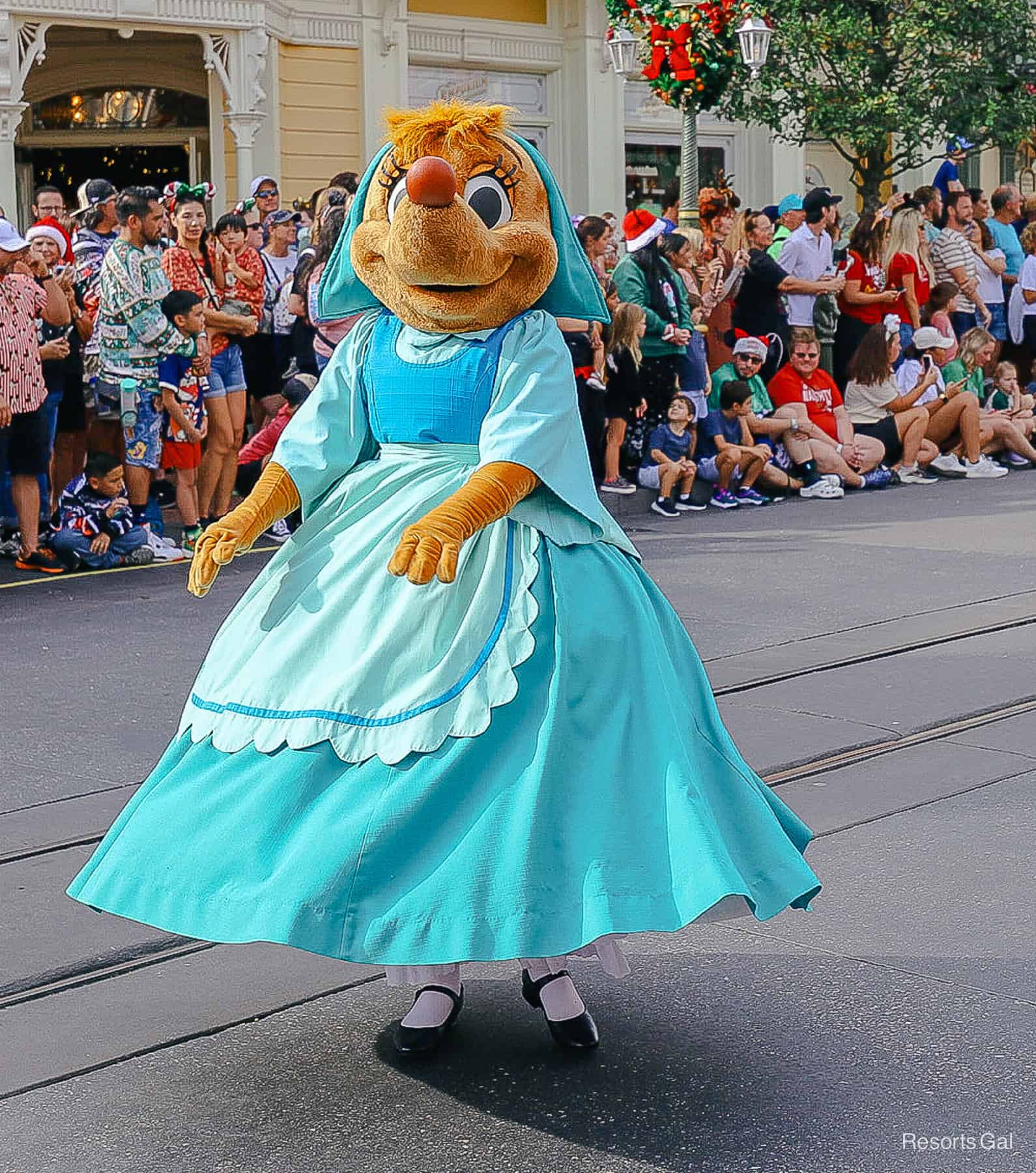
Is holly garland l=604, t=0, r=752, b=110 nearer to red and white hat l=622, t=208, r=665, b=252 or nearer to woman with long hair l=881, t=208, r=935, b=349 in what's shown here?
woman with long hair l=881, t=208, r=935, b=349

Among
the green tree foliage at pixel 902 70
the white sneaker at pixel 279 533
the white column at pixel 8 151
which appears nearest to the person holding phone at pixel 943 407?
the white sneaker at pixel 279 533

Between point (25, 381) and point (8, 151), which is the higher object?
point (8, 151)

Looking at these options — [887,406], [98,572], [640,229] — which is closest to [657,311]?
[640,229]

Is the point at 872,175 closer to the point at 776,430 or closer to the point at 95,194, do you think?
the point at 776,430

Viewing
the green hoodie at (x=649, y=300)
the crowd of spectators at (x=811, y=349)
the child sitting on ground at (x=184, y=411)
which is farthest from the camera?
the crowd of spectators at (x=811, y=349)

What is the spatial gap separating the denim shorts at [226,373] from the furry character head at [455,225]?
5665 mm

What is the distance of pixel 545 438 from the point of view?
338cm

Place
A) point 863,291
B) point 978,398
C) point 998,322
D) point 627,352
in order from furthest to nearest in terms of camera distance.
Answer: point 998,322, point 978,398, point 863,291, point 627,352

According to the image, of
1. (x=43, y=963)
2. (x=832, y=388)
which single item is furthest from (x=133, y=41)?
(x=43, y=963)

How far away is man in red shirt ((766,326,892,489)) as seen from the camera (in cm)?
1141

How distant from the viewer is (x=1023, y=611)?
298 inches

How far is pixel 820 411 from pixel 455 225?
27.2 feet

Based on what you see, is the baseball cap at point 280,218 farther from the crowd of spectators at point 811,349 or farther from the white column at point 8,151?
the white column at point 8,151

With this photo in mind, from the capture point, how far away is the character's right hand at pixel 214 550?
11.4 feet
